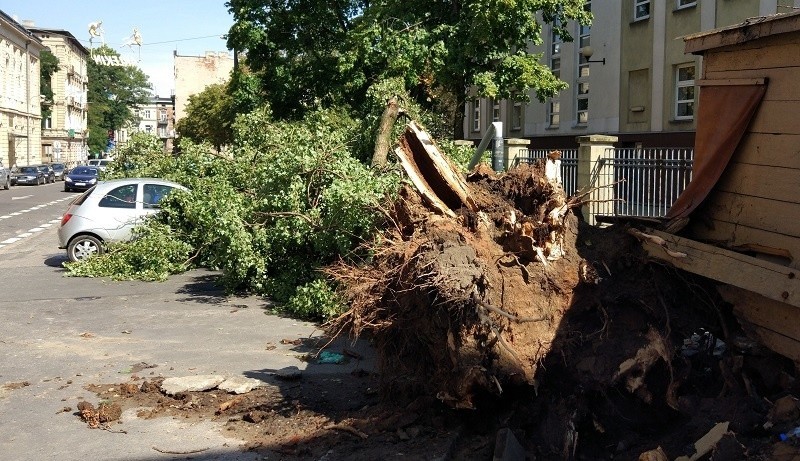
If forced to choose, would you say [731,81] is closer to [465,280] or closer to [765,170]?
[765,170]

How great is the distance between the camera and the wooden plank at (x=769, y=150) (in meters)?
5.35

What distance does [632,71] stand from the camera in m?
25.1

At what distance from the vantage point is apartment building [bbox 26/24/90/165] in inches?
3420

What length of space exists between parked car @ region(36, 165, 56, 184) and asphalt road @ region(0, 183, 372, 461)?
143 feet

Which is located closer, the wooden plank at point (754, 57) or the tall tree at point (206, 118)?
the wooden plank at point (754, 57)

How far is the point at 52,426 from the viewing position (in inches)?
263

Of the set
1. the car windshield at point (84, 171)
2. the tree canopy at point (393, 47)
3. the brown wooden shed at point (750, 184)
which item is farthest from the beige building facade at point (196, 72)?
the brown wooden shed at point (750, 184)

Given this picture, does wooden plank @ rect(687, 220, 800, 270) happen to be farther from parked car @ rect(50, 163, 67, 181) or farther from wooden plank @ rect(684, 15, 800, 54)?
parked car @ rect(50, 163, 67, 181)

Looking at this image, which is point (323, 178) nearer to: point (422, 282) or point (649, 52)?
point (422, 282)

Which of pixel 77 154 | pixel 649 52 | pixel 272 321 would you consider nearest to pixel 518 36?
pixel 649 52

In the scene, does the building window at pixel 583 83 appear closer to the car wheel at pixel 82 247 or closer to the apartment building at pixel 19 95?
the car wheel at pixel 82 247

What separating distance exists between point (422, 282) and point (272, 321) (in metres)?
5.08

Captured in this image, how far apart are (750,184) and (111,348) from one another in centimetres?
693

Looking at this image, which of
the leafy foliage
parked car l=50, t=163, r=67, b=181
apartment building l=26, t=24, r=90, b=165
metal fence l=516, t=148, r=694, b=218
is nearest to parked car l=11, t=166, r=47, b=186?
parked car l=50, t=163, r=67, b=181
